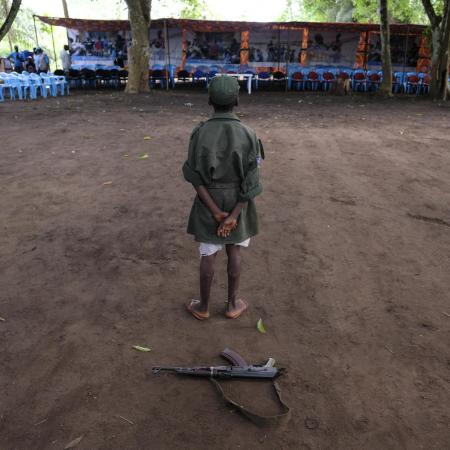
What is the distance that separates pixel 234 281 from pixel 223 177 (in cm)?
69

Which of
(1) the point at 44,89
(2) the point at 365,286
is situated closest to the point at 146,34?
(1) the point at 44,89

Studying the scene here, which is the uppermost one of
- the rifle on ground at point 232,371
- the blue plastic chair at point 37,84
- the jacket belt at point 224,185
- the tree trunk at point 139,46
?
the tree trunk at point 139,46

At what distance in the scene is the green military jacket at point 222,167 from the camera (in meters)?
2.47

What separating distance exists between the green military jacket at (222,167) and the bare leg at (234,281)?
113mm

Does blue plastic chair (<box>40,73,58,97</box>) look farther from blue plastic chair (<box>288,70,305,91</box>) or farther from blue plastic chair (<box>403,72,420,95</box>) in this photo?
blue plastic chair (<box>403,72,420,95</box>)

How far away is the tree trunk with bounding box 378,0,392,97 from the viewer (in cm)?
1548

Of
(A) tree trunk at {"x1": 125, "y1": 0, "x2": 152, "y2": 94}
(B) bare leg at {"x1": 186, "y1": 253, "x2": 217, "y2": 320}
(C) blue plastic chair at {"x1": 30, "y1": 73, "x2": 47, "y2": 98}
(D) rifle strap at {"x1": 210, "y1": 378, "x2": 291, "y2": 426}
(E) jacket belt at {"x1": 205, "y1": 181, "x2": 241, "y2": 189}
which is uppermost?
(A) tree trunk at {"x1": 125, "y1": 0, "x2": 152, "y2": 94}

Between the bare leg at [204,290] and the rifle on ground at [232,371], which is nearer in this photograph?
the rifle on ground at [232,371]

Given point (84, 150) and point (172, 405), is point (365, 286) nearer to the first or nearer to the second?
point (172, 405)

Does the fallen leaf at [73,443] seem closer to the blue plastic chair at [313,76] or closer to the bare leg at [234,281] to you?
the bare leg at [234,281]

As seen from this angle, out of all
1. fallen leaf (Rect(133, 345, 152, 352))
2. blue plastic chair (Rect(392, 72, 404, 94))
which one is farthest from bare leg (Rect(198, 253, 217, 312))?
blue plastic chair (Rect(392, 72, 404, 94))

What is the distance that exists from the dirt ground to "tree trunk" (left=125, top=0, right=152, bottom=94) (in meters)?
11.0

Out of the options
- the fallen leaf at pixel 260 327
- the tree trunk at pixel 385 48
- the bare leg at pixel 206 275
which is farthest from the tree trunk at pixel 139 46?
the fallen leaf at pixel 260 327

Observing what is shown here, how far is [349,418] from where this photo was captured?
212cm
